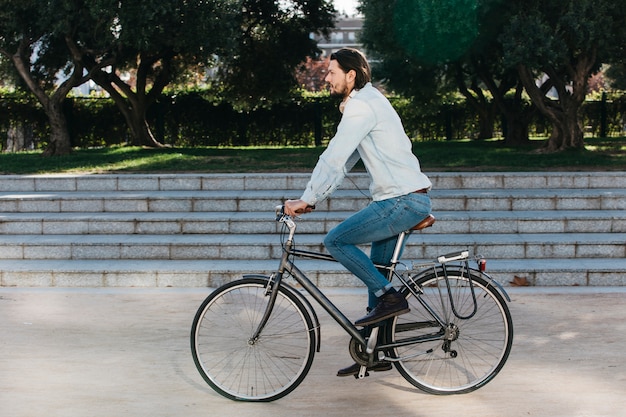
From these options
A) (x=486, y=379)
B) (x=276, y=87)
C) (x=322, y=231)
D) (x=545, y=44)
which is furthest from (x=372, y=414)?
(x=276, y=87)

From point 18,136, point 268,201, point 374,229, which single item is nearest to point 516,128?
point 18,136

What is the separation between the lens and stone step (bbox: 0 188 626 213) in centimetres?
1152

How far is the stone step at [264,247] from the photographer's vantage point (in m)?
10.0

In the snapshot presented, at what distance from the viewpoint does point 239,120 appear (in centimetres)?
2772

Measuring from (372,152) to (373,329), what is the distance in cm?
103

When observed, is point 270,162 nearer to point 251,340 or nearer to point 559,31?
point 559,31

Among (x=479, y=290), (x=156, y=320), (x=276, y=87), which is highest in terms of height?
(x=276, y=87)

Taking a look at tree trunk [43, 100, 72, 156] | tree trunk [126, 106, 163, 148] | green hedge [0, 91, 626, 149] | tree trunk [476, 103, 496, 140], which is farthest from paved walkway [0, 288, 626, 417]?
tree trunk [476, 103, 496, 140]

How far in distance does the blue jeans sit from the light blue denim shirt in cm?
7

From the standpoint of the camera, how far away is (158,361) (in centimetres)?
651

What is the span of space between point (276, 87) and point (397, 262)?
19.2 m

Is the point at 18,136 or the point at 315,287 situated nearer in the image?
the point at 315,287

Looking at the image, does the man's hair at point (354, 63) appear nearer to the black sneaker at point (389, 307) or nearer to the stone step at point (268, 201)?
the black sneaker at point (389, 307)

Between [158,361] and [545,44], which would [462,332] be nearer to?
[158,361]
